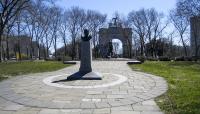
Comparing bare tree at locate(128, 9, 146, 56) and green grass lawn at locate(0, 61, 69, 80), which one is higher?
bare tree at locate(128, 9, 146, 56)

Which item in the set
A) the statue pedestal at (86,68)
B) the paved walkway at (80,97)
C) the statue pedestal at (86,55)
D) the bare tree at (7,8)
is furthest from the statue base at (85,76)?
the bare tree at (7,8)

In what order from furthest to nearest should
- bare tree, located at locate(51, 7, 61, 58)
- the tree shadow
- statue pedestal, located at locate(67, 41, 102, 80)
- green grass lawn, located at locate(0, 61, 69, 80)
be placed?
bare tree, located at locate(51, 7, 61, 58), green grass lawn, located at locate(0, 61, 69, 80), statue pedestal, located at locate(67, 41, 102, 80), the tree shadow

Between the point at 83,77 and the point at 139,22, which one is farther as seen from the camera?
the point at 139,22

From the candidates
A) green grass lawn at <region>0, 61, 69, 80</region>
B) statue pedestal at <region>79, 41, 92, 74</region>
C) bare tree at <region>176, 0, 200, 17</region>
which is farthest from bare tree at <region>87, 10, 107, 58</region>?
statue pedestal at <region>79, 41, 92, 74</region>

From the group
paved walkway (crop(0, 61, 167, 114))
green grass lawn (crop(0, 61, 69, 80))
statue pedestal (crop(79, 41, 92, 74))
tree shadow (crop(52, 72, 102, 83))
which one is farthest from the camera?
green grass lawn (crop(0, 61, 69, 80))

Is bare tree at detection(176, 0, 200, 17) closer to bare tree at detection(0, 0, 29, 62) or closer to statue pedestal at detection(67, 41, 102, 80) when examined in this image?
bare tree at detection(0, 0, 29, 62)

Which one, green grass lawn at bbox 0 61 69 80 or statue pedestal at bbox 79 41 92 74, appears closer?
statue pedestal at bbox 79 41 92 74

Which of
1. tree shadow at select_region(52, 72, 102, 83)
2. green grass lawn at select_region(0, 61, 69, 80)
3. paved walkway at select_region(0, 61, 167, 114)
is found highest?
green grass lawn at select_region(0, 61, 69, 80)

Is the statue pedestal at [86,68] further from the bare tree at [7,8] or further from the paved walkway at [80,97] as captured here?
the bare tree at [7,8]

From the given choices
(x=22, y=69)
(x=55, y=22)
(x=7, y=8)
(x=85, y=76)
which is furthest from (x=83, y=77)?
(x=55, y=22)

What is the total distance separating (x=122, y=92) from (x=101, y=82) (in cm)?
258

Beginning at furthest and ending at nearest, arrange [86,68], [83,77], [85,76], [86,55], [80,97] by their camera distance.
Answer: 1. [86,55]
2. [86,68]
3. [85,76]
4. [83,77]
5. [80,97]

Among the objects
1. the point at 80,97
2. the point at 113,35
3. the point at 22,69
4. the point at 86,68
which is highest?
the point at 113,35

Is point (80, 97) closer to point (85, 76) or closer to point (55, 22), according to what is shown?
point (85, 76)
